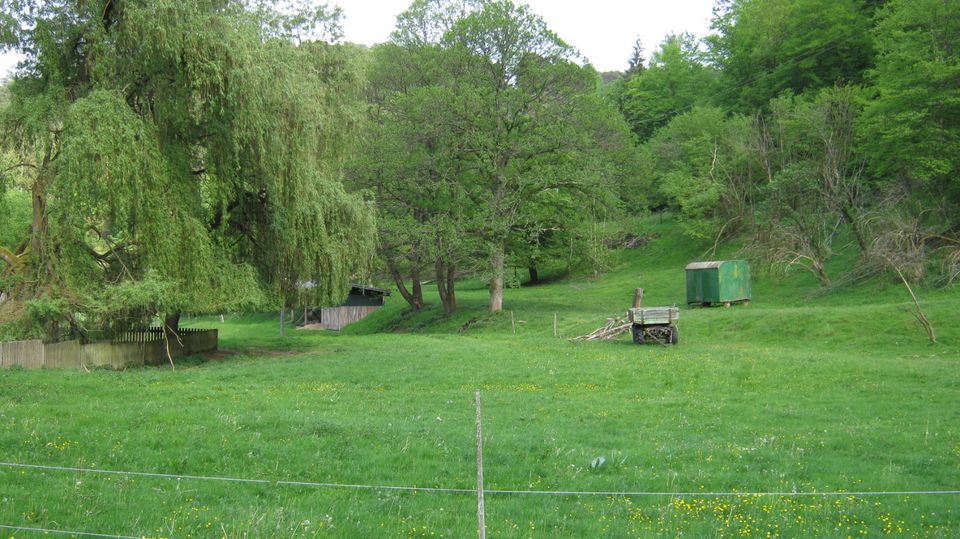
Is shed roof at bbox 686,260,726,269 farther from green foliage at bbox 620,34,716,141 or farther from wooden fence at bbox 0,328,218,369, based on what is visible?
green foliage at bbox 620,34,716,141

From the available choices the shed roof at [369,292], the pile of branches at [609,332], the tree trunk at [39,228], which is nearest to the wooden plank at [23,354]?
the tree trunk at [39,228]

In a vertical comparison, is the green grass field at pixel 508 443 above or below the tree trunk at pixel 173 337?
below

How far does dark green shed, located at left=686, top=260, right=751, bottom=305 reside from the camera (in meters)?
38.2

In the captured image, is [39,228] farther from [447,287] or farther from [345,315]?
[345,315]

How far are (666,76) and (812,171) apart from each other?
135ft

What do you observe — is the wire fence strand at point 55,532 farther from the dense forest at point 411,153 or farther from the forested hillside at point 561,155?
the forested hillside at point 561,155

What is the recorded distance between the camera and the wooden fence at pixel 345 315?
57.5 m

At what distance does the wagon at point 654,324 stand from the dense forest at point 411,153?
32.4 feet

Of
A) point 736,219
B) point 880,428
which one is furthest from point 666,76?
point 880,428

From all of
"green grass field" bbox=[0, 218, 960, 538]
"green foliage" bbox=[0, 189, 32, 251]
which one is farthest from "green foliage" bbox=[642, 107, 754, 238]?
"green foliage" bbox=[0, 189, 32, 251]

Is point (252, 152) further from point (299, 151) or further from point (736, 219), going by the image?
point (736, 219)

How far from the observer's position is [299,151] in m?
25.8

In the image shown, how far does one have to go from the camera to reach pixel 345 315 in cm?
5791

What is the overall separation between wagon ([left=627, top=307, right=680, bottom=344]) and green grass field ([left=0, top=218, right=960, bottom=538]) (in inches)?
121
